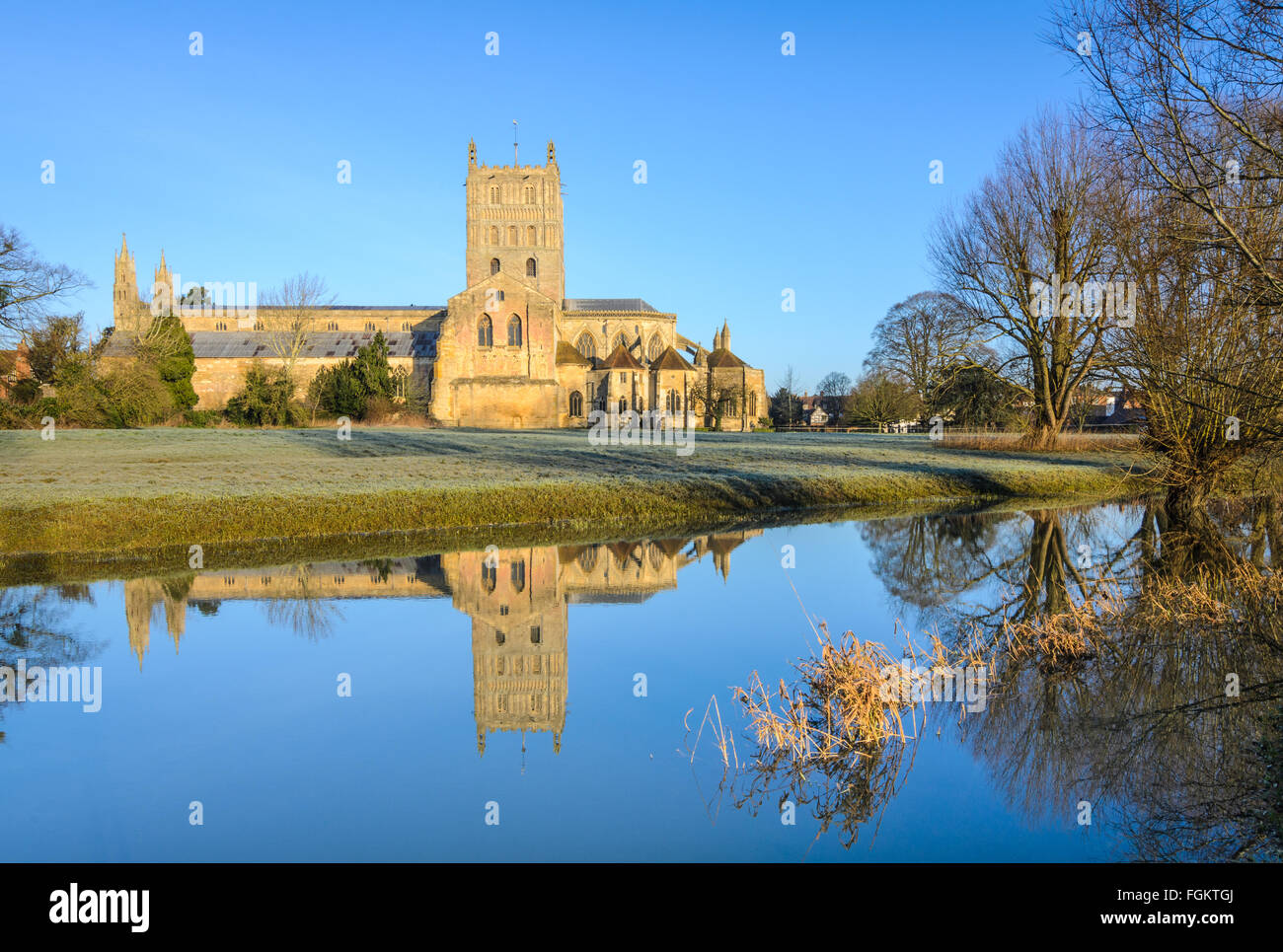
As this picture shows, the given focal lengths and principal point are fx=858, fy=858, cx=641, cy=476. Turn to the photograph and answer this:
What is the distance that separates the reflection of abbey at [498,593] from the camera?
23.5 feet

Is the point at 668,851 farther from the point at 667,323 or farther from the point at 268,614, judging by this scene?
the point at 667,323

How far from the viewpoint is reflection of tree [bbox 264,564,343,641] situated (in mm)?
9523

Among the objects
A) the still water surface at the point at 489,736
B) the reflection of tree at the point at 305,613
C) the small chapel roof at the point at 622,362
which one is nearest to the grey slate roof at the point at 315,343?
the small chapel roof at the point at 622,362

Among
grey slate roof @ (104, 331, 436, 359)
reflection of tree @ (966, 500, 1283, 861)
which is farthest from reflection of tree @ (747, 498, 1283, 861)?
grey slate roof @ (104, 331, 436, 359)

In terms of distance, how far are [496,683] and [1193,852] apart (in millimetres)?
5043

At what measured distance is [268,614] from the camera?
10.1m

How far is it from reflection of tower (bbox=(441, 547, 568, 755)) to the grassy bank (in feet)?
13.4

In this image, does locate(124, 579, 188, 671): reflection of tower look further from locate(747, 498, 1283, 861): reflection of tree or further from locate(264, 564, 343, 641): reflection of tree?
locate(747, 498, 1283, 861): reflection of tree

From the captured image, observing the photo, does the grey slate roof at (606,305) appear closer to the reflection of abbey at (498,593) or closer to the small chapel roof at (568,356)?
the small chapel roof at (568,356)

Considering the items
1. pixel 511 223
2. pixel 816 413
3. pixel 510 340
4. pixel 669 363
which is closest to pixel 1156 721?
pixel 510 340

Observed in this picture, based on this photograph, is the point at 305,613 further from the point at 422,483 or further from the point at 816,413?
the point at 816,413

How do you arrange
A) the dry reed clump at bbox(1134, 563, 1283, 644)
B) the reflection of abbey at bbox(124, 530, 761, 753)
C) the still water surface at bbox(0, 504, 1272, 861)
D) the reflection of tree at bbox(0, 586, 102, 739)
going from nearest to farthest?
1. the still water surface at bbox(0, 504, 1272, 861)
2. the reflection of abbey at bbox(124, 530, 761, 753)
3. the reflection of tree at bbox(0, 586, 102, 739)
4. the dry reed clump at bbox(1134, 563, 1283, 644)

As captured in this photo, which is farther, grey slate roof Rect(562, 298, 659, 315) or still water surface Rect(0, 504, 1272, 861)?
grey slate roof Rect(562, 298, 659, 315)
